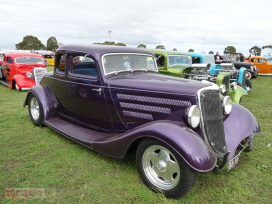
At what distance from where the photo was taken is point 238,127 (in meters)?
3.43

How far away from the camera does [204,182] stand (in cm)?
296

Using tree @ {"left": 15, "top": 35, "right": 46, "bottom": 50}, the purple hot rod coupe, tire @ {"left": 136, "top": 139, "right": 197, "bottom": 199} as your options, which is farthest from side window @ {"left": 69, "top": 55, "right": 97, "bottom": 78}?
tree @ {"left": 15, "top": 35, "right": 46, "bottom": 50}

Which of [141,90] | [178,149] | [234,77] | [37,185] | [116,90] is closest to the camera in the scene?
[178,149]

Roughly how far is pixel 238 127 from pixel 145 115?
1499 millimetres

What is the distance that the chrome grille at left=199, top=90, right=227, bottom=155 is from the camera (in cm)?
286

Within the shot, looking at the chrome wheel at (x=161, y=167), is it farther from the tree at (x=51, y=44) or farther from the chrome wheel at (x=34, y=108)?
the tree at (x=51, y=44)

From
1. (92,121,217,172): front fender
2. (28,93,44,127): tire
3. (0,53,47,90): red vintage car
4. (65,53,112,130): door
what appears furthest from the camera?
(0,53,47,90): red vintage car

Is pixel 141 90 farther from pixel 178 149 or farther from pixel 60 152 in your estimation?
pixel 60 152

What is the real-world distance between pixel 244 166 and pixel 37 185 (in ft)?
9.81

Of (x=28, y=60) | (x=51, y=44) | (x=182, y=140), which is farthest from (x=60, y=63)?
(x=51, y=44)

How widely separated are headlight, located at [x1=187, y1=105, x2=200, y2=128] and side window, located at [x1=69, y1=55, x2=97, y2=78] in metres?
1.80

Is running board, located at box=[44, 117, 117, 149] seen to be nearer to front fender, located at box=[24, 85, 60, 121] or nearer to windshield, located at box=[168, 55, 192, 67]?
front fender, located at box=[24, 85, 60, 121]

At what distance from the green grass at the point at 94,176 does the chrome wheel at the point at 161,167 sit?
17 centimetres

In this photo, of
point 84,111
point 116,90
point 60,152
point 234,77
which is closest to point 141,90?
point 116,90
